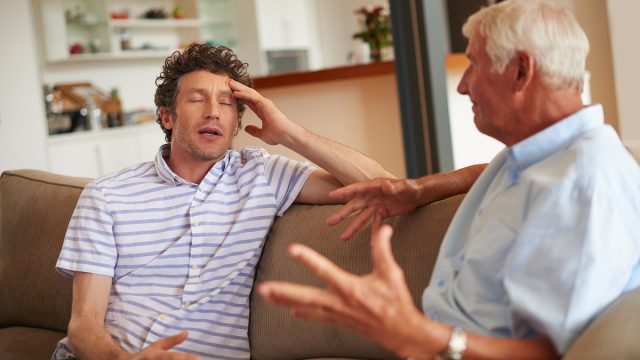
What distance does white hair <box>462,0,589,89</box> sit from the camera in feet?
4.05

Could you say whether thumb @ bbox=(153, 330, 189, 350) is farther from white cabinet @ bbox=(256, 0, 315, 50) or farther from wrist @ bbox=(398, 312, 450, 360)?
white cabinet @ bbox=(256, 0, 315, 50)

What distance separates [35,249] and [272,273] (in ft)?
2.77

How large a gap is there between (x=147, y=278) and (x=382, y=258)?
1010 mm

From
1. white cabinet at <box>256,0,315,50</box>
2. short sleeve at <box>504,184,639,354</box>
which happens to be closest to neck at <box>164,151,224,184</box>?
short sleeve at <box>504,184,639,354</box>

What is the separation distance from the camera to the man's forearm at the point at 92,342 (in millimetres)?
1734

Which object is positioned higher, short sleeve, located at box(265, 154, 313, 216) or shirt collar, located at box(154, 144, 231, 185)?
shirt collar, located at box(154, 144, 231, 185)

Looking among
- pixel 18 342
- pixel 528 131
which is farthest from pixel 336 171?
pixel 18 342

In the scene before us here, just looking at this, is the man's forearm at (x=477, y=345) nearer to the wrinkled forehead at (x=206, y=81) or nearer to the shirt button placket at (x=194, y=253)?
the shirt button placket at (x=194, y=253)

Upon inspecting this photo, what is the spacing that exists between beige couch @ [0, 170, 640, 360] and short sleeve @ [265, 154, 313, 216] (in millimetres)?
42

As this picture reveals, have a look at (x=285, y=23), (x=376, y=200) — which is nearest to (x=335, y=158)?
(x=376, y=200)

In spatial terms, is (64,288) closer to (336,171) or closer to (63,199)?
(63,199)

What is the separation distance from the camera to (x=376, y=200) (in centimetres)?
169

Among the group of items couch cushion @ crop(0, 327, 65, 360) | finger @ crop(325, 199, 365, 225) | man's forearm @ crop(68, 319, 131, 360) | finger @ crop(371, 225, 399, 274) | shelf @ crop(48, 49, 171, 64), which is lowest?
couch cushion @ crop(0, 327, 65, 360)

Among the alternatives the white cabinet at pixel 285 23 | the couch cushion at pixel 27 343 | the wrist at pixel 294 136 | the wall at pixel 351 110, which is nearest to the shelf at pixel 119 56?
the white cabinet at pixel 285 23
